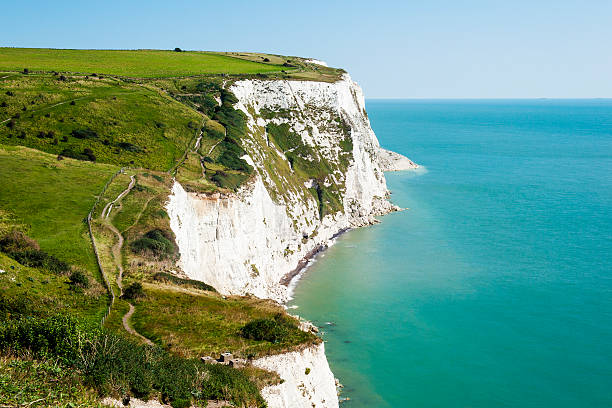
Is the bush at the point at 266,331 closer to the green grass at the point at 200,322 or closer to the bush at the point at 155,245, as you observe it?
the green grass at the point at 200,322

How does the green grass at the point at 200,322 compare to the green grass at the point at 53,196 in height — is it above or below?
below

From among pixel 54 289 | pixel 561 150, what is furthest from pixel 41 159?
pixel 561 150

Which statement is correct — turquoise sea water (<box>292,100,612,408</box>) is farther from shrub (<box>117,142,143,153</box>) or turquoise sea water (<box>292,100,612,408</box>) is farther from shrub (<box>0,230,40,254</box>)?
shrub (<box>117,142,143,153</box>)

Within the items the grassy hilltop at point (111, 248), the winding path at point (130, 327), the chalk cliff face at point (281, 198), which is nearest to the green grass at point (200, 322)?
the grassy hilltop at point (111, 248)

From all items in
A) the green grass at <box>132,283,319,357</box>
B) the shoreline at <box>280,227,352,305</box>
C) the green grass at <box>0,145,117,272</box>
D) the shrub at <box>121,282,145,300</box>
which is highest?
the green grass at <box>0,145,117,272</box>

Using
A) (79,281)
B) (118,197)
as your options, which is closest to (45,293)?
(79,281)

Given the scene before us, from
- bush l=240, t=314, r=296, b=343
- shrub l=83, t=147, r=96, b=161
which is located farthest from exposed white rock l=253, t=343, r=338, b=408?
shrub l=83, t=147, r=96, b=161

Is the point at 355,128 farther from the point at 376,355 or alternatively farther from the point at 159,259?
the point at 159,259

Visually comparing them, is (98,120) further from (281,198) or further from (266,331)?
(266,331)
